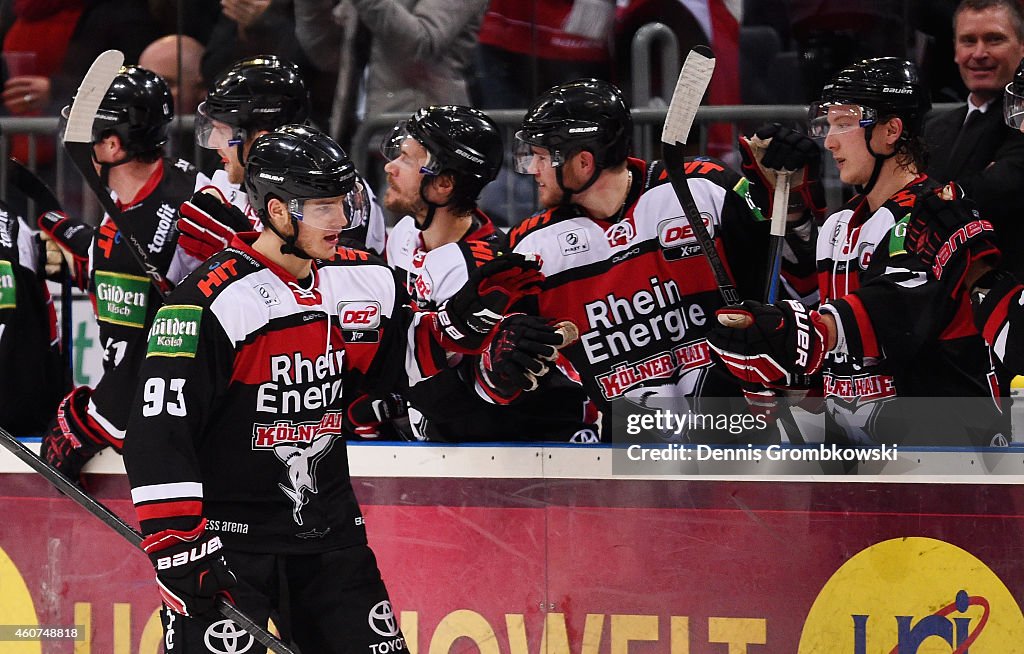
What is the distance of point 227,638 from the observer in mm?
3012

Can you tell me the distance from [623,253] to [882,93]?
762 mm

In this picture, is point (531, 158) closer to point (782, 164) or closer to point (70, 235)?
point (782, 164)

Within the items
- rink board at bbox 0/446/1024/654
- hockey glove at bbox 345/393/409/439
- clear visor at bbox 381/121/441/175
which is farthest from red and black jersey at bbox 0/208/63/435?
clear visor at bbox 381/121/441/175

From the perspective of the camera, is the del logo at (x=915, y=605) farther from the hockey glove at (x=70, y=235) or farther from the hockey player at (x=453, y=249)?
the hockey glove at (x=70, y=235)

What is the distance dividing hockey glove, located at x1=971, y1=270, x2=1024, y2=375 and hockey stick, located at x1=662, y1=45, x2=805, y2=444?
49cm

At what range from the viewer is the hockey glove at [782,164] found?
12.1 feet

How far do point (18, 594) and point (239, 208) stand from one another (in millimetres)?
1201

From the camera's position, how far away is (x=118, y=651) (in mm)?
3842

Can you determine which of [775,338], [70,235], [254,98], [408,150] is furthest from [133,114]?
[775,338]

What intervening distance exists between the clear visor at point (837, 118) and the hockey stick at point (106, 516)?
1.85 meters

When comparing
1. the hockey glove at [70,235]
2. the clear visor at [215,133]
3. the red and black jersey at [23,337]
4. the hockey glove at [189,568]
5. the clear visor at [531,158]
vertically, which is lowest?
the red and black jersey at [23,337]

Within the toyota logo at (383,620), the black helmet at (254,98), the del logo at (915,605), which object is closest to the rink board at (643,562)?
the del logo at (915,605)

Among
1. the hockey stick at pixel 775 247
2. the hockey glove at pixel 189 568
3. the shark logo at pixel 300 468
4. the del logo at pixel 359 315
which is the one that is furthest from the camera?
the hockey stick at pixel 775 247

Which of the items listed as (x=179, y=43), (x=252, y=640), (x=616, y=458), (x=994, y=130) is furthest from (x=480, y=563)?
(x=179, y=43)
